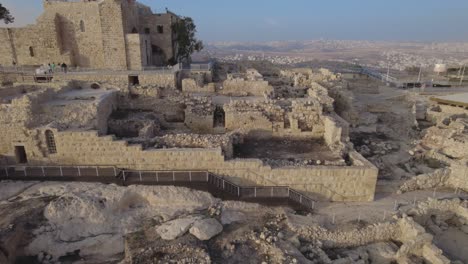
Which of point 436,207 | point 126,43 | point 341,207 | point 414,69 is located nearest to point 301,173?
point 341,207

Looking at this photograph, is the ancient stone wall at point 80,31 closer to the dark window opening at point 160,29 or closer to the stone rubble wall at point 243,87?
the dark window opening at point 160,29

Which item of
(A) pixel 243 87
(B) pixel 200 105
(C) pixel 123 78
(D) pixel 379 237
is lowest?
(D) pixel 379 237

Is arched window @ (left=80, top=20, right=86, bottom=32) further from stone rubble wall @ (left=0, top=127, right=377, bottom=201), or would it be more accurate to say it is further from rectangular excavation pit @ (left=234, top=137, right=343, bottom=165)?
rectangular excavation pit @ (left=234, top=137, right=343, bottom=165)

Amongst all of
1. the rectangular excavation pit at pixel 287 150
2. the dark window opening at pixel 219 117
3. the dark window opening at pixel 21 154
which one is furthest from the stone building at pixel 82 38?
the rectangular excavation pit at pixel 287 150

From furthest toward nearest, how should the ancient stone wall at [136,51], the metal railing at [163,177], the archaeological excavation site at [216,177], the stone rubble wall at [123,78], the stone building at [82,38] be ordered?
the ancient stone wall at [136,51], the stone building at [82,38], the stone rubble wall at [123,78], the metal railing at [163,177], the archaeological excavation site at [216,177]

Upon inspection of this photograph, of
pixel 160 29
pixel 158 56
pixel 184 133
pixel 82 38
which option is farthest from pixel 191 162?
pixel 160 29

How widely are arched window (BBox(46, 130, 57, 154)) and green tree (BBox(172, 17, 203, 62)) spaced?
17.1 m

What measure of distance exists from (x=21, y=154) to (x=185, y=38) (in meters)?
17.9

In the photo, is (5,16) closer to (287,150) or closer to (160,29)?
(160,29)

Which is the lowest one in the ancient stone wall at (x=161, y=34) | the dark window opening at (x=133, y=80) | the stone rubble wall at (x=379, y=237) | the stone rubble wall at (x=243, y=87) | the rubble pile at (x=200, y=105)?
the stone rubble wall at (x=379, y=237)

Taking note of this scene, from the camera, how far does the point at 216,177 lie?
11977mm

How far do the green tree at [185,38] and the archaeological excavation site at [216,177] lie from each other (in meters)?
8.27

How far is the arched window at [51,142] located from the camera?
1257 cm

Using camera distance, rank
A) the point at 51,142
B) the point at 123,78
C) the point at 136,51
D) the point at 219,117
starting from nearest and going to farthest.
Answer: the point at 51,142, the point at 219,117, the point at 123,78, the point at 136,51
